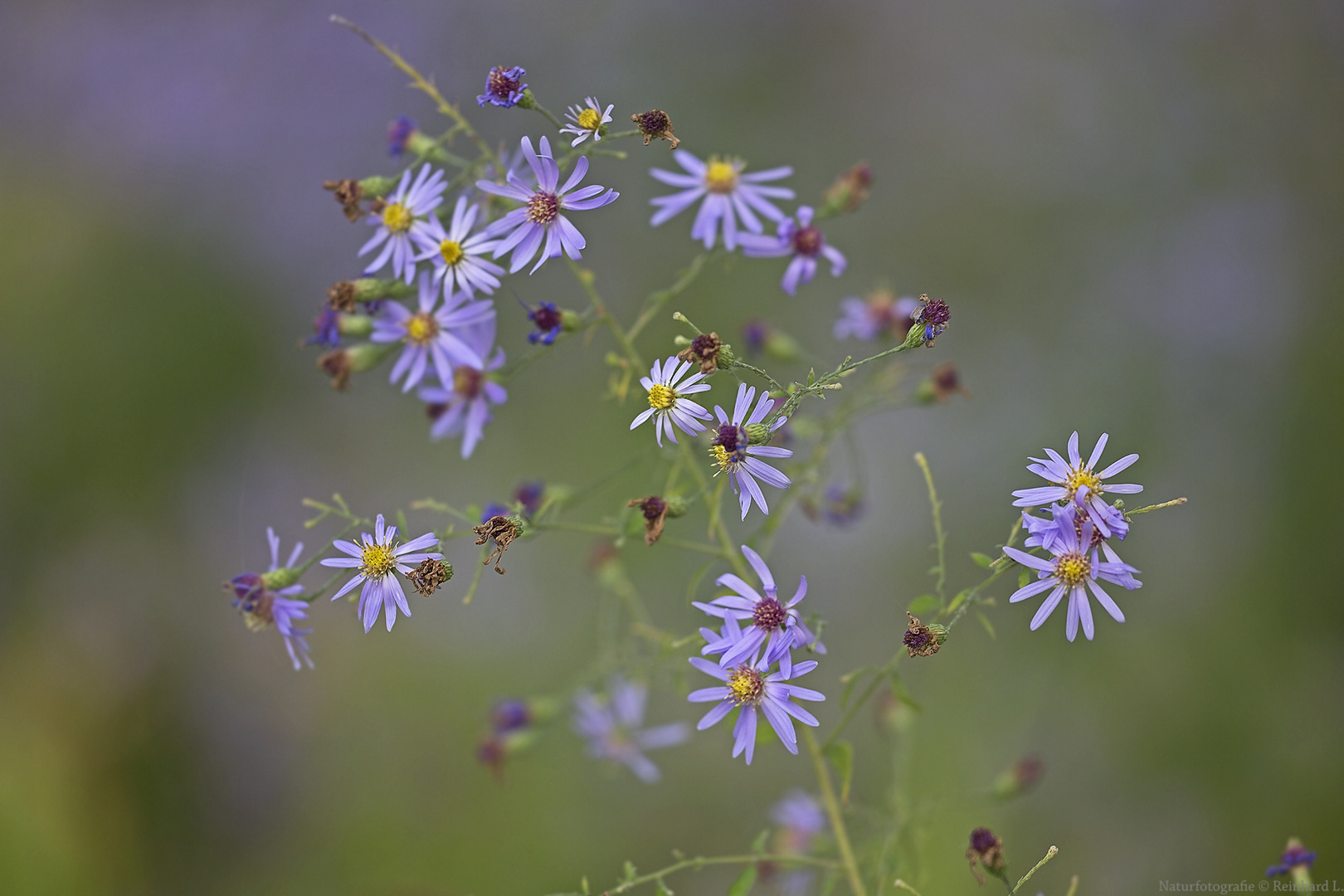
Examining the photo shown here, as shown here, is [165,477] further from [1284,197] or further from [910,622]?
[1284,197]

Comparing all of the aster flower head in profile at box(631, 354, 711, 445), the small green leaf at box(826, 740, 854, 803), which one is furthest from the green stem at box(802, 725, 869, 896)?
the aster flower head in profile at box(631, 354, 711, 445)

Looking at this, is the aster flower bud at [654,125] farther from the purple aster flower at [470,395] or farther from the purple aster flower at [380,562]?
the purple aster flower at [380,562]

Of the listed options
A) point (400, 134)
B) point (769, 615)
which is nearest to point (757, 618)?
point (769, 615)

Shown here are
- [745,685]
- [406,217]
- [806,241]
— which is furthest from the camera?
[806,241]

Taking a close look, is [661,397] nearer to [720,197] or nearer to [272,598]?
[720,197]

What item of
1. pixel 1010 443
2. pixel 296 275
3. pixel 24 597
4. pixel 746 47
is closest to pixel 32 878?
pixel 24 597

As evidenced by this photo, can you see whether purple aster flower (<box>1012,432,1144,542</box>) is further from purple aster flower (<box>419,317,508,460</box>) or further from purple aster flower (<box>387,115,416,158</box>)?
purple aster flower (<box>387,115,416,158</box>)
